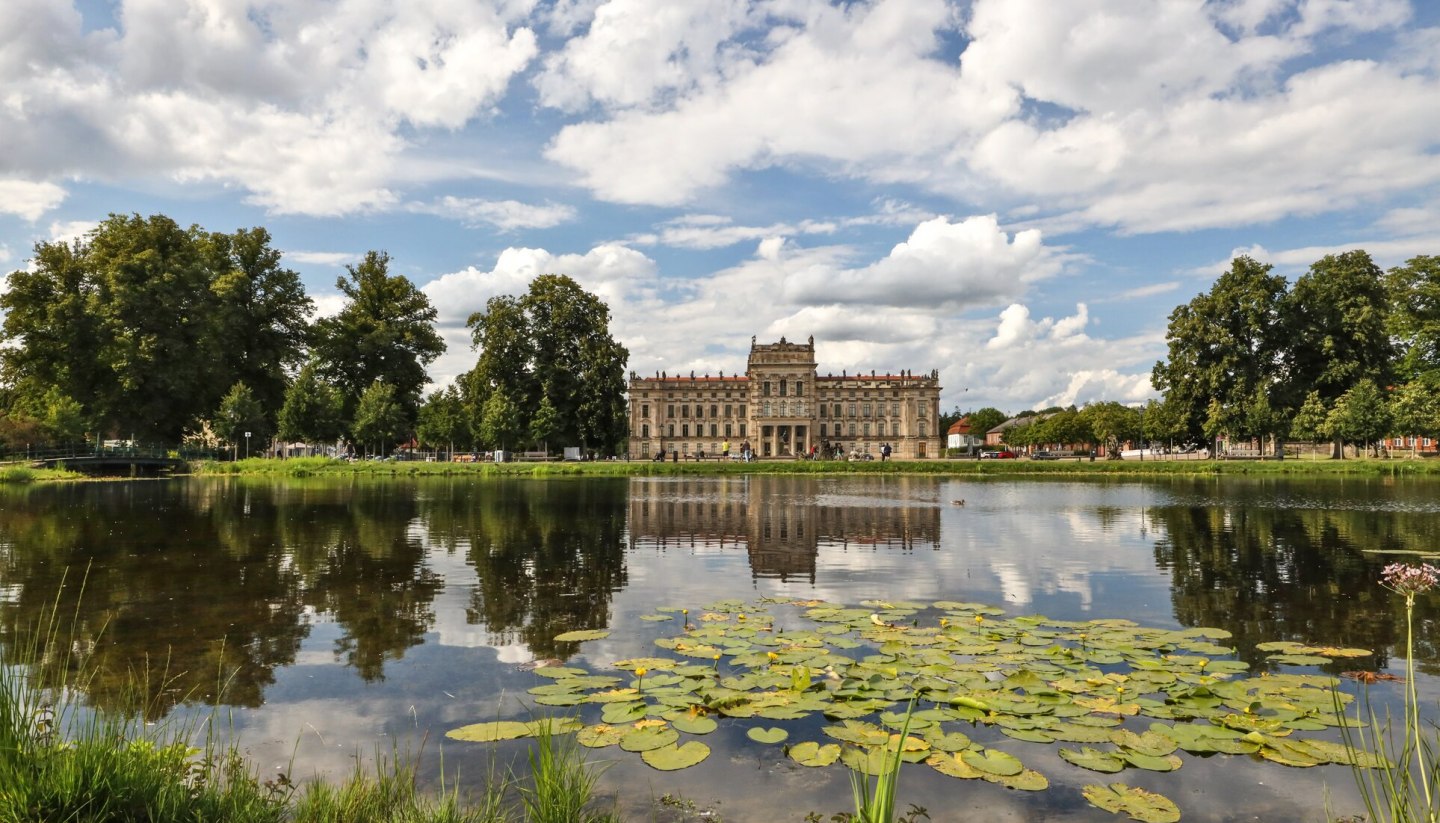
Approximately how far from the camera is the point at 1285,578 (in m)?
12.9

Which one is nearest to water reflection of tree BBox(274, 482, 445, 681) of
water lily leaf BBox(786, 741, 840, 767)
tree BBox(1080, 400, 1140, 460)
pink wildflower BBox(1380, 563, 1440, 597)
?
water lily leaf BBox(786, 741, 840, 767)

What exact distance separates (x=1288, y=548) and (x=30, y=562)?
2328 cm

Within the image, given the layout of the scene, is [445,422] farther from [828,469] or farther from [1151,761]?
[1151,761]

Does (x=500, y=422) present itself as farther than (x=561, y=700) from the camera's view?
Yes

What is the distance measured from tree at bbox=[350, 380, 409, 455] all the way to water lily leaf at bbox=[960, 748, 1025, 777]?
53.7 m

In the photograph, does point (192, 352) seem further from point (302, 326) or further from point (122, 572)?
point (122, 572)

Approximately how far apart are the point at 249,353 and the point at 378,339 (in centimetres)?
820

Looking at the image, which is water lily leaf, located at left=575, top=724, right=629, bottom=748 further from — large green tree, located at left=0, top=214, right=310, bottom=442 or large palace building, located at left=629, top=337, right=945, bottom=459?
large palace building, located at left=629, top=337, right=945, bottom=459

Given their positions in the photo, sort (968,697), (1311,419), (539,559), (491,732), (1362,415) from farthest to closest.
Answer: (1311,419) < (1362,415) < (539,559) < (968,697) < (491,732)

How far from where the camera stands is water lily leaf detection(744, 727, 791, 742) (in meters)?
6.04

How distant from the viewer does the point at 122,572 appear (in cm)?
1302

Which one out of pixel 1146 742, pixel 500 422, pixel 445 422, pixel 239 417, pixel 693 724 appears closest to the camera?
pixel 1146 742

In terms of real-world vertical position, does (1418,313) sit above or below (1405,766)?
above

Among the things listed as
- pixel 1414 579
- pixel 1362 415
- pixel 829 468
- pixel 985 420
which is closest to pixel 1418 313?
pixel 1362 415
